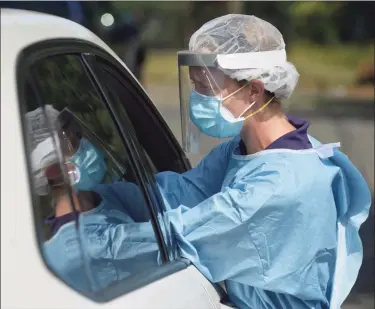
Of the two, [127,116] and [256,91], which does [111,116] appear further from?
[256,91]

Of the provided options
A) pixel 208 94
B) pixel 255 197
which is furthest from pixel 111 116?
pixel 255 197

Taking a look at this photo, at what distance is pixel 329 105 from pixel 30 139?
17.2 meters

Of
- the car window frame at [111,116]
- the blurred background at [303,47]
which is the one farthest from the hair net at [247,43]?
the blurred background at [303,47]

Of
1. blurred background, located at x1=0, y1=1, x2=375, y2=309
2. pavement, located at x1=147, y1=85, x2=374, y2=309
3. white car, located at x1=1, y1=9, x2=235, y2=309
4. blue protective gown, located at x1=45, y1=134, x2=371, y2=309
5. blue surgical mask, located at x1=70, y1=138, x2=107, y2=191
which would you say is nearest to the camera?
white car, located at x1=1, y1=9, x2=235, y2=309

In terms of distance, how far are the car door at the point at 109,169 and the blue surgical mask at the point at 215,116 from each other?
0.74 feet

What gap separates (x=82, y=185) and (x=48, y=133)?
0.88 feet

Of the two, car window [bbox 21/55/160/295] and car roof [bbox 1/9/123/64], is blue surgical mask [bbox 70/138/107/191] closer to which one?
car window [bbox 21/55/160/295]

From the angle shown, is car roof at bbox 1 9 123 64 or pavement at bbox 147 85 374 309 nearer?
car roof at bbox 1 9 123 64

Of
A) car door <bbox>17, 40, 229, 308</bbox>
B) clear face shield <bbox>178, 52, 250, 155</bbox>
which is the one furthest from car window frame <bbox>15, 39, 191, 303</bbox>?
clear face shield <bbox>178, 52, 250, 155</bbox>

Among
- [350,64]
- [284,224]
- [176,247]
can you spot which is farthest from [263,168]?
[350,64]

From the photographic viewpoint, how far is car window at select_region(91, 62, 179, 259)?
2.37 m

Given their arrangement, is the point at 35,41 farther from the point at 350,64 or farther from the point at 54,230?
the point at 350,64

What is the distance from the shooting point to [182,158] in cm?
335

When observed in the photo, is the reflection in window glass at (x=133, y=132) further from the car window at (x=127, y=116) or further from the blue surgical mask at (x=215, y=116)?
the blue surgical mask at (x=215, y=116)
